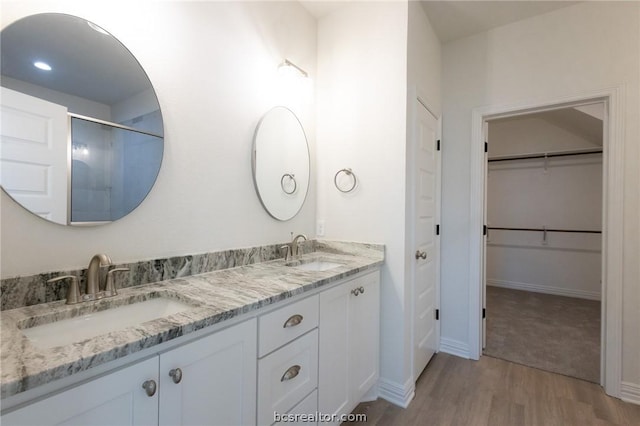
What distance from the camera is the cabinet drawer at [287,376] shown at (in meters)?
1.10

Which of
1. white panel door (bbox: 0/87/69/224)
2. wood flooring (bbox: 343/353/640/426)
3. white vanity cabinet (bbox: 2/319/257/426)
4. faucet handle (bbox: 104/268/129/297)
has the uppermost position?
white panel door (bbox: 0/87/69/224)

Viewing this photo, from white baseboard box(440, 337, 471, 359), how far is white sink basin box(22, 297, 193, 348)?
7.61ft

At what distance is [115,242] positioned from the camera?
1.16 m

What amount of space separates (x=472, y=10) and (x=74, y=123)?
103 inches

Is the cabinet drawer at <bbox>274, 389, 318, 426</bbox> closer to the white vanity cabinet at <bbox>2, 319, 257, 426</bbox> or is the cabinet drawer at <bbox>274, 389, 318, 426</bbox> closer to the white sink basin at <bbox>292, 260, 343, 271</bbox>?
the white vanity cabinet at <bbox>2, 319, 257, 426</bbox>

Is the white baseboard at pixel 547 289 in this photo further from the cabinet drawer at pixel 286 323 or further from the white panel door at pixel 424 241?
the cabinet drawer at pixel 286 323

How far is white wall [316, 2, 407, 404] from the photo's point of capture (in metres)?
1.88

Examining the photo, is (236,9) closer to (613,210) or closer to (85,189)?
(85,189)

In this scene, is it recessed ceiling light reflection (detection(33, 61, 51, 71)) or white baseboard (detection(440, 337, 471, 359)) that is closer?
recessed ceiling light reflection (detection(33, 61, 51, 71))

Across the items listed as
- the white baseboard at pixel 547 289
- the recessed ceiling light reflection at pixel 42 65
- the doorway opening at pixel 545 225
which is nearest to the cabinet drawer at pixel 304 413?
the recessed ceiling light reflection at pixel 42 65

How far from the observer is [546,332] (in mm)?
2877

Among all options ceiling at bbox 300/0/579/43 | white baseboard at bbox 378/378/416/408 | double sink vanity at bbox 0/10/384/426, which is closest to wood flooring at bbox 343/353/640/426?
white baseboard at bbox 378/378/416/408

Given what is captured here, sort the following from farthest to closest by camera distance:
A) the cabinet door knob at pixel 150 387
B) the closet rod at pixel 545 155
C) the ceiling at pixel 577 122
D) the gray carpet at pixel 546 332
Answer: the closet rod at pixel 545 155 < the ceiling at pixel 577 122 < the gray carpet at pixel 546 332 < the cabinet door knob at pixel 150 387

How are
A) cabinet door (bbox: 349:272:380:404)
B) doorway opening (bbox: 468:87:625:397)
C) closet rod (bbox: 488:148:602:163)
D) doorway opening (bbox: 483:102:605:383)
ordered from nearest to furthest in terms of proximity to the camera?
cabinet door (bbox: 349:272:380:404) < doorway opening (bbox: 468:87:625:397) < doorway opening (bbox: 483:102:605:383) < closet rod (bbox: 488:148:602:163)
